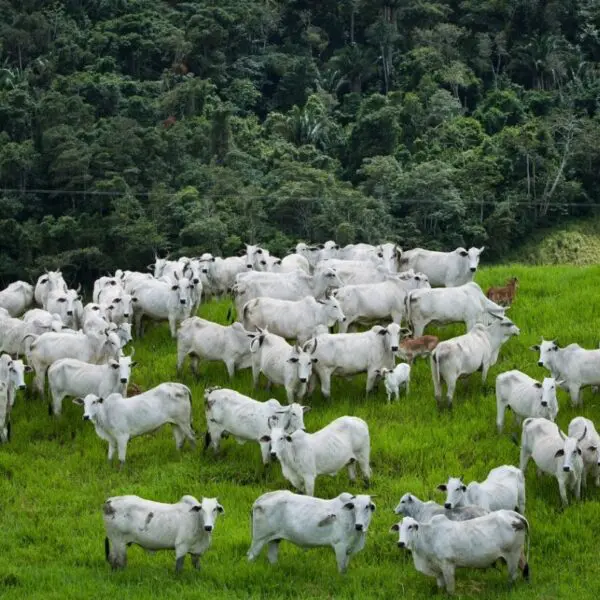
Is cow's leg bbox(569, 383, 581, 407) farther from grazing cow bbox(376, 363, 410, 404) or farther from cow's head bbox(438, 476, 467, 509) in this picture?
cow's head bbox(438, 476, 467, 509)

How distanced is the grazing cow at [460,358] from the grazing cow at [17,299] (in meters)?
Result: 9.58

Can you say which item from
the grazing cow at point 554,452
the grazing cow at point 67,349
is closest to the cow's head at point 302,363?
the grazing cow at point 67,349

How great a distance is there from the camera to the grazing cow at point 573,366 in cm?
1881

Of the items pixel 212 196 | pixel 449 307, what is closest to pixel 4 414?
pixel 449 307

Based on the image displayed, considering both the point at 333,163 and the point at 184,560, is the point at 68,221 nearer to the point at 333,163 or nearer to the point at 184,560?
the point at 333,163

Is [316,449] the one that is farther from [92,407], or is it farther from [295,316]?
[295,316]

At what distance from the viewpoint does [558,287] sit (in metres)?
25.7

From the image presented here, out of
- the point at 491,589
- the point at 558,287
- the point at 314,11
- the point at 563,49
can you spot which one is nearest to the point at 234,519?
the point at 491,589

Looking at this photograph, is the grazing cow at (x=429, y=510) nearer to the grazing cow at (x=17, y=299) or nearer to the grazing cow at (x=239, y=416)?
the grazing cow at (x=239, y=416)

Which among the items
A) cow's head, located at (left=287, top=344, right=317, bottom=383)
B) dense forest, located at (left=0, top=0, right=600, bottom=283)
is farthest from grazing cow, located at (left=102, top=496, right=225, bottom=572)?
dense forest, located at (left=0, top=0, right=600, bottom=283)

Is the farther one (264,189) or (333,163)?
(333,163)

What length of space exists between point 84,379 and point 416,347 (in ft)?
16.7

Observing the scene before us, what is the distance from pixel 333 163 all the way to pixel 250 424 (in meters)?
39.0

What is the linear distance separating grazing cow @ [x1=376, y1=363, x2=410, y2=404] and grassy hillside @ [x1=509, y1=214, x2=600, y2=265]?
105 ft
